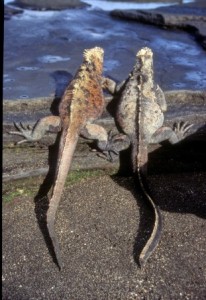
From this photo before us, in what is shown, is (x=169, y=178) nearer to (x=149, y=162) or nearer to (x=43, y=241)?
(x=149, y=162)

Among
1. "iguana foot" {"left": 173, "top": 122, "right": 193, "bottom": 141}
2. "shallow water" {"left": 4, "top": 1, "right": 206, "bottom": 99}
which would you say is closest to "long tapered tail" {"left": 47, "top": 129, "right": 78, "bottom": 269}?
"iguana foot" {"left": 173, "top": 122, "right": 193, "bottom": 141}

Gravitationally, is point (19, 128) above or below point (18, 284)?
above

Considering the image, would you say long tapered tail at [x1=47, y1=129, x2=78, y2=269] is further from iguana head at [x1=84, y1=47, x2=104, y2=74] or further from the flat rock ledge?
iguana head at [x1=84, y1=47, x2=104, y2=74]

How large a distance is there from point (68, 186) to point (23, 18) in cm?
711

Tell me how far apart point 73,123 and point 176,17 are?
21.8 feet

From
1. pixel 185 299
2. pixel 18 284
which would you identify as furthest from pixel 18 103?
pixel 185 299

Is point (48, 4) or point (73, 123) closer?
point (73, 123)

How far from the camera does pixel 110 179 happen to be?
462 cm

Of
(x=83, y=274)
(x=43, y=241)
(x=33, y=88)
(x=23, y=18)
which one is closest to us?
(x=83, y=274)

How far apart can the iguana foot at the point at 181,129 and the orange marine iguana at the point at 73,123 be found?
2.42 ft

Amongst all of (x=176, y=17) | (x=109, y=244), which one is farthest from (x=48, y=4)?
(x=109, y=244)

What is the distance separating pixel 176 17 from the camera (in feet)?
33.0

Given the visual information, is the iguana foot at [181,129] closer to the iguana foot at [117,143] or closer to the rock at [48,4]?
the iguana foot at [117,143]

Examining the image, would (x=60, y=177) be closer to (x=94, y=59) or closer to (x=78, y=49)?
(x=94, y=59)
